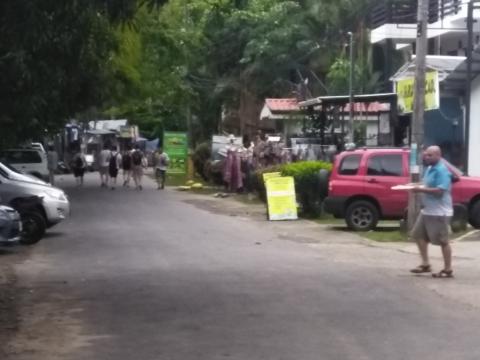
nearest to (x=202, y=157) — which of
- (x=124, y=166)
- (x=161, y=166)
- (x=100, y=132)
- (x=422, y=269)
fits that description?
(x=124, y=166)

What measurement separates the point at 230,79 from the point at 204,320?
4396 centimetres

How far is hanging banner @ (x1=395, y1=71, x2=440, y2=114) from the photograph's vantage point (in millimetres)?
24141

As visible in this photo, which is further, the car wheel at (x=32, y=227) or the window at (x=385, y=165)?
the window at (x=385, y=165)

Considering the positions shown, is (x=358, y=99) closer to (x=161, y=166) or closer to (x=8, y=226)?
(x=161, y=166)

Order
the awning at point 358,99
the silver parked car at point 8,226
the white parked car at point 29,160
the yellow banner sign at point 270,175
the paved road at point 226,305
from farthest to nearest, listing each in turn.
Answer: the white parked car at point 29,160 → the awning at point 358,99 → the yellow banner sign at point 270,175 → the silver parked car at point 8,226 → the paved road at point 226,305

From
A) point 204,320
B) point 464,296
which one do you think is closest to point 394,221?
point 464,296

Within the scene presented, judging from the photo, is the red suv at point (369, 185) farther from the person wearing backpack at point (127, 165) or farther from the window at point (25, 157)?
the person wearing backpack at point (127, 165)

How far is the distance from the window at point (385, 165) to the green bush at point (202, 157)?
24465mm

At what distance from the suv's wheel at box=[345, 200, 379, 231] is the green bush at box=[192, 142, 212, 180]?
24.2 m

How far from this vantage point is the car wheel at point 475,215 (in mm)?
24375

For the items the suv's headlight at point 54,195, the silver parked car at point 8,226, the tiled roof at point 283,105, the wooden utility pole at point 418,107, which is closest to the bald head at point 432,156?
Answer: the silver parked car at point 8,226

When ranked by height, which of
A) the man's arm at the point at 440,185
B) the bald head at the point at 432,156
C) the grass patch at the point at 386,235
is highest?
the bald head at the point at 432,156

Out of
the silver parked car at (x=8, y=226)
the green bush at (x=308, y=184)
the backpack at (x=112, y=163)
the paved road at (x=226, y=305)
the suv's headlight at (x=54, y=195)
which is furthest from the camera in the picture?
the backpack at (x=112, y=163)

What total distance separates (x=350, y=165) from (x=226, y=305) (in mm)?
12765
